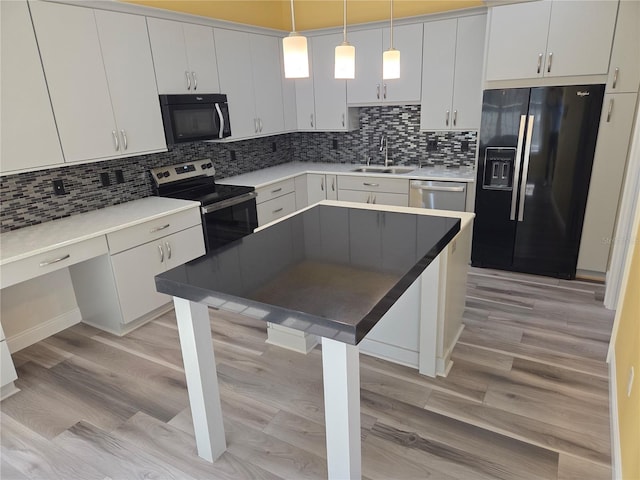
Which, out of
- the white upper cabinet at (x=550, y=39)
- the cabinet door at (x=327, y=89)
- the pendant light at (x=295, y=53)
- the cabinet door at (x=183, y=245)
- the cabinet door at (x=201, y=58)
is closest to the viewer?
the pendant light at (x=295, y=53)

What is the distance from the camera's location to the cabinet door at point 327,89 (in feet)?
14.9

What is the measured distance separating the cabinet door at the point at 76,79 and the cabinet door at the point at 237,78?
1.18m

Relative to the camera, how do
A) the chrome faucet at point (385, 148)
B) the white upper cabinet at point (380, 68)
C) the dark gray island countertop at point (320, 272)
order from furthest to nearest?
the chrome faucet at point (385, 148)
the white upper cabinet at point (380, 68)
the dark gray island countertop at point (320, 272)

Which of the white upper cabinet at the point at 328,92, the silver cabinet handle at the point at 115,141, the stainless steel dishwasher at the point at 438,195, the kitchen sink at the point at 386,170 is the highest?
the white upper cabinet at the point at 328,92

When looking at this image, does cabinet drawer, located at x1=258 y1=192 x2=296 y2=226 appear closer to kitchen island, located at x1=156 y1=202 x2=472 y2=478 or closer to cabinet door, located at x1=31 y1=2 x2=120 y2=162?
cabinet door, located at x1=31 y1=2 x2=120 y2=162

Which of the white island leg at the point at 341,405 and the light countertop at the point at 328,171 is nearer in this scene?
Answer: the white island leg at the point at 341,405

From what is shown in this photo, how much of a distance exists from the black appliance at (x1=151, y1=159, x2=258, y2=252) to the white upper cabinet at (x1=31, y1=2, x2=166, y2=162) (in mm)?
469

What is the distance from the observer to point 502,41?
341 cm

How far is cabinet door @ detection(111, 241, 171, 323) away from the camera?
9.71ft

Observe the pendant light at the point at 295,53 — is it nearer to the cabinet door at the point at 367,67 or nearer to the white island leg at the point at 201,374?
the white island leg at the point at 201,374

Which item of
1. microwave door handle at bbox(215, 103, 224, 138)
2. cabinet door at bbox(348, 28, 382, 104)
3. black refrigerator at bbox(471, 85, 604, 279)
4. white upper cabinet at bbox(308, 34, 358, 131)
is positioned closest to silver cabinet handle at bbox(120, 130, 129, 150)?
microwave door handle at bbox(215, 103, 224, 138)

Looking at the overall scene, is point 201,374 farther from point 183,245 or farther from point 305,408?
point 183,245

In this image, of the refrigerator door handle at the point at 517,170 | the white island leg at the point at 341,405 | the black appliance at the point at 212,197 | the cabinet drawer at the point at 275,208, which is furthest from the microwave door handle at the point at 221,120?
the white island leg at the point at 341,405

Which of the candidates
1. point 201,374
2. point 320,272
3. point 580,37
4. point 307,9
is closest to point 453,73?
point 580,37
